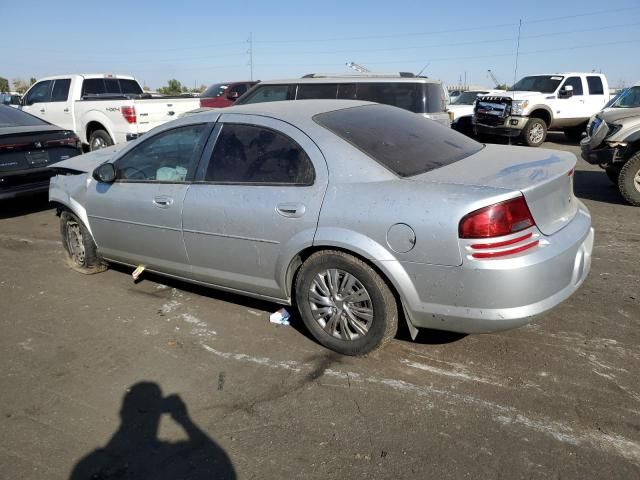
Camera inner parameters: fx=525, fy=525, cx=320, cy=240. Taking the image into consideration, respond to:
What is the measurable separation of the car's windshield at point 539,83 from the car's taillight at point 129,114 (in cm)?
1118

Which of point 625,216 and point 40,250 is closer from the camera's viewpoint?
point 40,250

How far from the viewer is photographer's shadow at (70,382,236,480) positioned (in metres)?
2.50

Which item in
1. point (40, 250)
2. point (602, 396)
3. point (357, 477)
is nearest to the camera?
point (357, 477)

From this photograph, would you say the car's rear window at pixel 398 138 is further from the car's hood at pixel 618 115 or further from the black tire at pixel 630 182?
the car's hood at pixel 618 115

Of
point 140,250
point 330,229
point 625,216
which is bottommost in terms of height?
point 625,216

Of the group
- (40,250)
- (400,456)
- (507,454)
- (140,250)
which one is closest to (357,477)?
(400,456)

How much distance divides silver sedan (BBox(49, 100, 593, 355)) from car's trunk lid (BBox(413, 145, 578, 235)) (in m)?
0.01

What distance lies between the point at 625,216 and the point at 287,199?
547cm

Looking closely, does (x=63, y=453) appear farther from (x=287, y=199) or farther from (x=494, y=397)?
(x=494, y=397)

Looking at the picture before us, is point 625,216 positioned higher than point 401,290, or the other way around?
point 401,290

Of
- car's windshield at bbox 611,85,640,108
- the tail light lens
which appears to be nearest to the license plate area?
the tail light lens

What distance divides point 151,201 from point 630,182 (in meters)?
6.58

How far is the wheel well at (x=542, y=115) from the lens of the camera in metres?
14.9

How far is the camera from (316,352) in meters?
3.55
